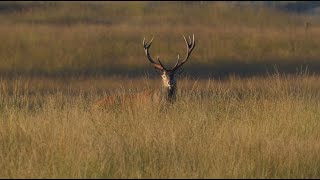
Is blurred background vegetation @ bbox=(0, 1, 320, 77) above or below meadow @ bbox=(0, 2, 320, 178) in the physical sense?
above

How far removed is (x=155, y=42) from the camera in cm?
2203

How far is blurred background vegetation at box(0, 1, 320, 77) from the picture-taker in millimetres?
19312

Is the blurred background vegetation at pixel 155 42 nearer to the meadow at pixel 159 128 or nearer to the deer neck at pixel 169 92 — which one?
the meadow at pixel 159 128

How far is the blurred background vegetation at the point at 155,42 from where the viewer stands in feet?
63.4

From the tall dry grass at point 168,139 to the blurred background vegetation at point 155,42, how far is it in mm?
8412

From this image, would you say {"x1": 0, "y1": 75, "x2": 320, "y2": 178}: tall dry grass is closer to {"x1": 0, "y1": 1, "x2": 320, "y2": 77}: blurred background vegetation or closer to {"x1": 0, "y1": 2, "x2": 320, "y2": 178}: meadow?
{"x1": 0, "y1": 2, "x2": 320, "y2": 178}: meadow

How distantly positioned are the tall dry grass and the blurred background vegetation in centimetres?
841

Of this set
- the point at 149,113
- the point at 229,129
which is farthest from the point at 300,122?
the point at 149,113

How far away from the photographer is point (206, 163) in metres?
7.15

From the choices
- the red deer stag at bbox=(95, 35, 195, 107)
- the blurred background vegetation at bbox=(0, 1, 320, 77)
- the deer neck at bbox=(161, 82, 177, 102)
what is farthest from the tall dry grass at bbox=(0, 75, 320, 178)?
the blurred background vegetation at bbox=(0, 1, 320, 77)

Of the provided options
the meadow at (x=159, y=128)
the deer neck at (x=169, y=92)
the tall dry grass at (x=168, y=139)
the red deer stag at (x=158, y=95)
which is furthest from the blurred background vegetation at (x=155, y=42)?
the tall dry grass at (x=168, y=139)

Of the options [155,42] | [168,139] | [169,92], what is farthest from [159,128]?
[155,42]

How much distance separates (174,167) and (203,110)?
97.6 inches

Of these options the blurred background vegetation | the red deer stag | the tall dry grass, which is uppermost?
the blurred background vegetation
